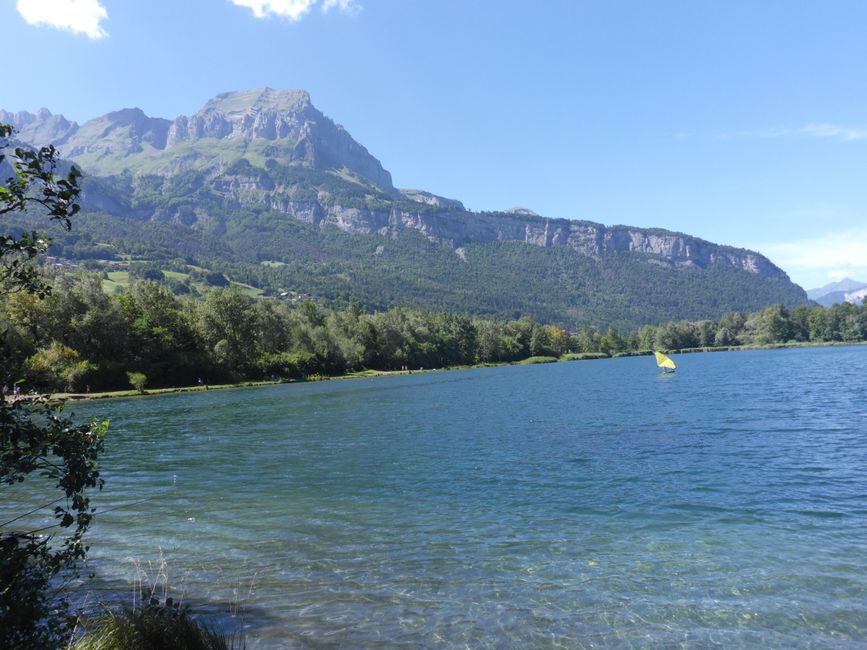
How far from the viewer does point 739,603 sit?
10969 millimetres

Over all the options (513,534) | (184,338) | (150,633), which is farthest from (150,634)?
(184,338)

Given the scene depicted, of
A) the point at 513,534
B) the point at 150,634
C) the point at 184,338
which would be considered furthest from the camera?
the point at 184,338

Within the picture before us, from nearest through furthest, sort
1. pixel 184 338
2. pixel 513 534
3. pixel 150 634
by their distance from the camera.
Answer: pixel 150 634 → pixel 513 534 → pixel 184 338

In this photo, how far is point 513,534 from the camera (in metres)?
15.5

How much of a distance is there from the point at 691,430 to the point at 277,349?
336 feet

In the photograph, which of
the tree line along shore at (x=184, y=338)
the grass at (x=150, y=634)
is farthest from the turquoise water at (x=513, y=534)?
the tree line along shore at (x=184, y=338)

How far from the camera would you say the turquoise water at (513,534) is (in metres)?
10.4

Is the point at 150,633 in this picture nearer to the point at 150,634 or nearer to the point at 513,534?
the point at 150,634

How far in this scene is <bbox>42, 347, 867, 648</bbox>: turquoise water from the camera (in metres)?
10.4

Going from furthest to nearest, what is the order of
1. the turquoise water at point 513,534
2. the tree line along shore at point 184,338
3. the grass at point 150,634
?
the tree line along shore at point 184,338, the turquoise water at point 513,534, the grass at point 150,634

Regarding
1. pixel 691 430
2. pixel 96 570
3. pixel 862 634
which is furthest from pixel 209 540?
pixel 691 430

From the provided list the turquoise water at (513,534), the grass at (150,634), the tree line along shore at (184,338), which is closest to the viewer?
the grass at (150,634)

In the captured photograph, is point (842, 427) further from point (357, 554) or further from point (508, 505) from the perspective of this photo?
point (357, 554)

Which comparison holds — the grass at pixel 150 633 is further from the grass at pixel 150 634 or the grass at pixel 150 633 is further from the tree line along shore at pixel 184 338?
the tree line along shore at pixel 184 338
